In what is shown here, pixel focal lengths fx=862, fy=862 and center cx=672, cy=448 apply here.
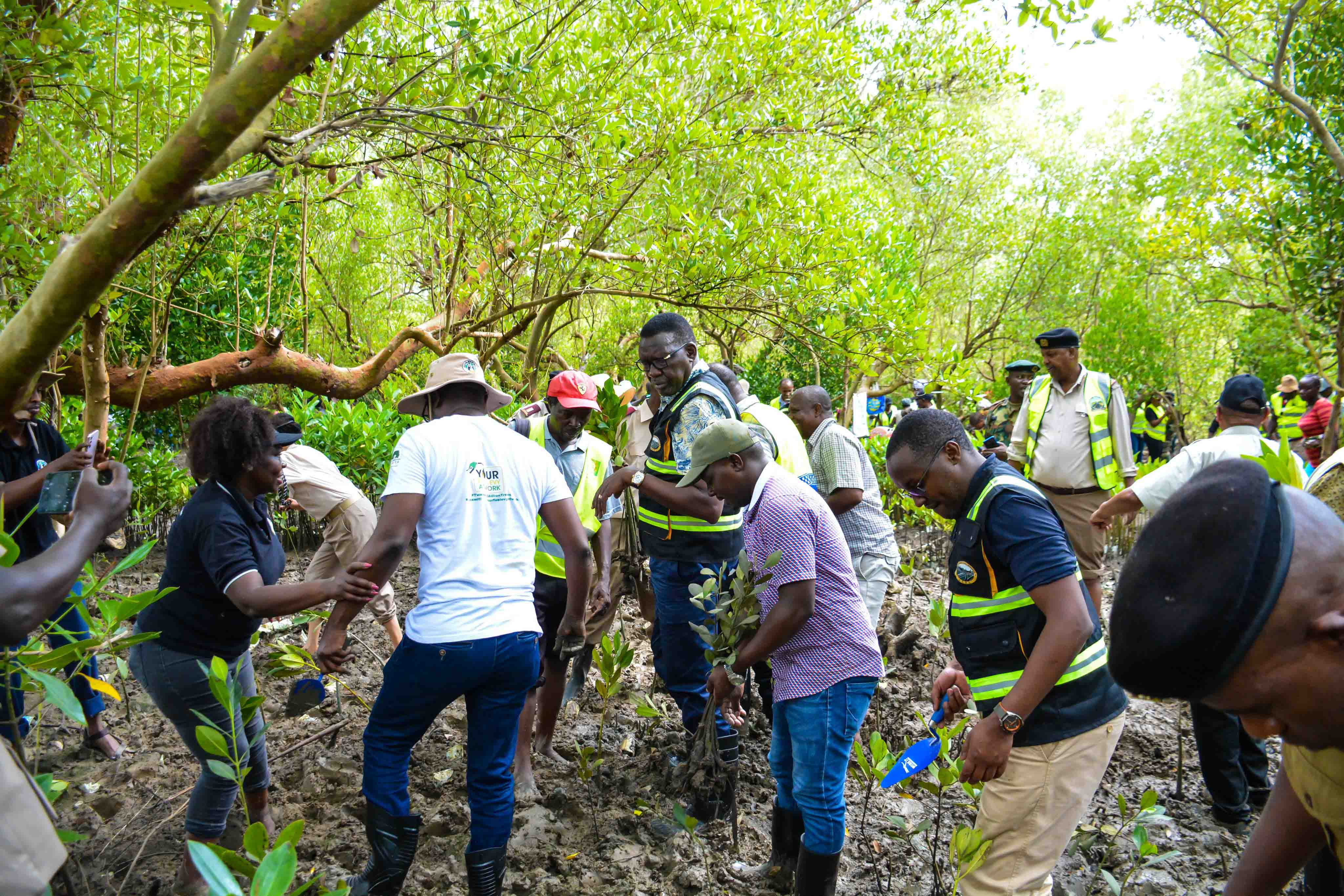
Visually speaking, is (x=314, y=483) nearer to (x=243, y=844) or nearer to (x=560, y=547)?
(x=560, y=547)

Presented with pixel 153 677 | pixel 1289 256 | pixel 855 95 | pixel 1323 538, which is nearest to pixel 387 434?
pixel 153 677

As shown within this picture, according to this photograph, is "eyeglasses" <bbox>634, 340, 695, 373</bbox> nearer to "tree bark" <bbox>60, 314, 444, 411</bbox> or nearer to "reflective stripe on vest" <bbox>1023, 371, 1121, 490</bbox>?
"reflective stripe on vest" <bbox>1023, 371, 1121, 490</bbox>

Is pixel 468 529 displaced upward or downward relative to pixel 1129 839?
upward

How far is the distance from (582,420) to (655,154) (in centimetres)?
286

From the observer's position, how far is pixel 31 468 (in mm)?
4543

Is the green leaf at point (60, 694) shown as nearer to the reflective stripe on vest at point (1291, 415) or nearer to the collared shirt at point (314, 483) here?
the collared shirt at point (314, 483)

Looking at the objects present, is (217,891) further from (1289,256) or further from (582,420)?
(1289,256)

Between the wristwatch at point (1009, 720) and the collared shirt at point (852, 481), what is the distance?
249 centimetres

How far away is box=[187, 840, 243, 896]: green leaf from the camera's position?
1476mm

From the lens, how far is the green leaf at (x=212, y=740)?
2449mm

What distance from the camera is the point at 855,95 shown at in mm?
8797

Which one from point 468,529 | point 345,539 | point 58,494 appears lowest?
point 345,539

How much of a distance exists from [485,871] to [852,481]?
2752 mm

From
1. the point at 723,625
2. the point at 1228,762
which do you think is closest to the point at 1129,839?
the point at 1228,762
